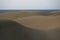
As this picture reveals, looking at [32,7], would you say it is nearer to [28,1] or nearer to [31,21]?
[28,1]

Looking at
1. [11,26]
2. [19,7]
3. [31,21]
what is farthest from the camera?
[19,7]

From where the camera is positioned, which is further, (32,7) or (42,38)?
(32,7)

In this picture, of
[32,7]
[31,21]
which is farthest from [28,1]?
[31,21]

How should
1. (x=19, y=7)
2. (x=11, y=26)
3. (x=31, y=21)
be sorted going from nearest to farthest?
1. (x=11, y=26)
2. (x=31, y=21)
3. (x=19, y=7)

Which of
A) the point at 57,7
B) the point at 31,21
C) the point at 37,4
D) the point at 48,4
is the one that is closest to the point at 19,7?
the point at 37,4

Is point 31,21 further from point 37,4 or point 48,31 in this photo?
point 37,4

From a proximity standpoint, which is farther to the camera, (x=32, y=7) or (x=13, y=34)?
(x=32, y=7)

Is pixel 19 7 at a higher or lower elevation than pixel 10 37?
lower

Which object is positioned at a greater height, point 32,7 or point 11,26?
point 11,26

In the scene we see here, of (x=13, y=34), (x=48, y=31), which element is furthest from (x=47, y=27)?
(x=13, y=34)
